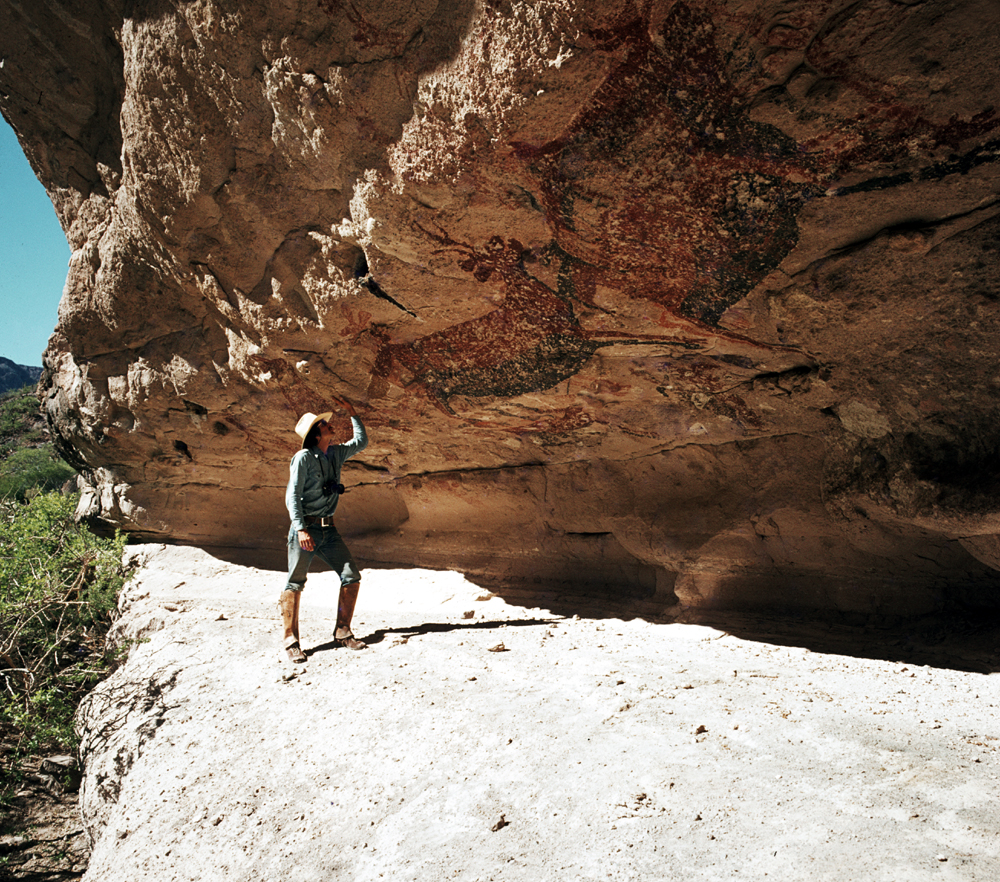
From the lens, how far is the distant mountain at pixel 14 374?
859 inches

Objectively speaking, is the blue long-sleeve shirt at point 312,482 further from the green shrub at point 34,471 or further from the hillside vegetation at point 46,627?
the green shrub at point 34,471

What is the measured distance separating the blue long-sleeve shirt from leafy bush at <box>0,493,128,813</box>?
5.24ft

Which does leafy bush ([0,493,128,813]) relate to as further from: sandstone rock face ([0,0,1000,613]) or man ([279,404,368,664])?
man ([279,404,368,664])

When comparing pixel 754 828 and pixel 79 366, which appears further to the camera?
pixel 79 366

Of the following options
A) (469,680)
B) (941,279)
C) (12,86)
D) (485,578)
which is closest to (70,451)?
(12,86)

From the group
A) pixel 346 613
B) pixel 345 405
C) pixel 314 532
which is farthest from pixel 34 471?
pixel 346 613

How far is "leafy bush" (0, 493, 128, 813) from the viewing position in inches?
132

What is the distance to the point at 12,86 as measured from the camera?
3215 mm

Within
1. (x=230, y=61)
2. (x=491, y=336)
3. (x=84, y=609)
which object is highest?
(x=230, y=61)

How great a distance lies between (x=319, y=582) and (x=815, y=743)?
3.29 meters

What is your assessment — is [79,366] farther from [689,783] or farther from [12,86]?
[689,783]

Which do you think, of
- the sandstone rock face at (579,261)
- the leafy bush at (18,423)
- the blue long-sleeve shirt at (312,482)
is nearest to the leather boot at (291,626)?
the blue long-sleeve shirt at (312,482)

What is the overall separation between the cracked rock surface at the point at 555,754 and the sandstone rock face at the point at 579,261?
598mm

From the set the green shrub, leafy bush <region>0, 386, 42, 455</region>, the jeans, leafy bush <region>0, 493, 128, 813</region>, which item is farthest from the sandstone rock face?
leafy bush <region>0, 386, 42, 455</region>
